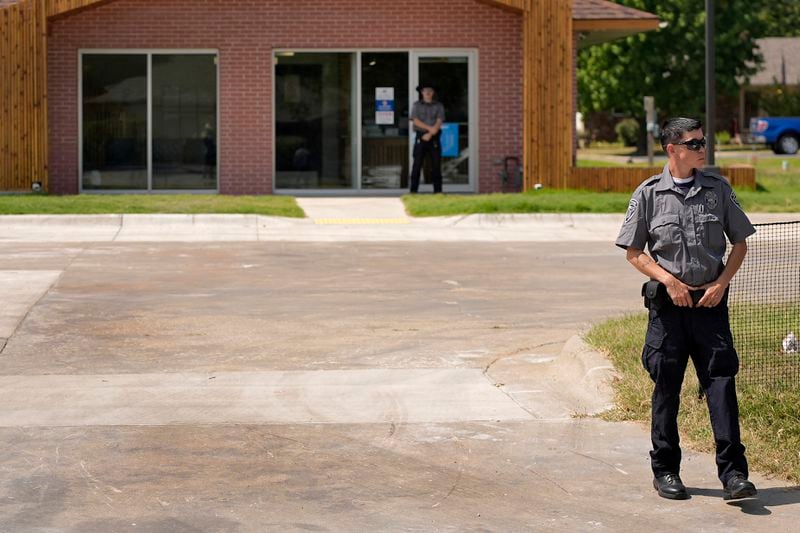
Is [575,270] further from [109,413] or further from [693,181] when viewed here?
[693,181]

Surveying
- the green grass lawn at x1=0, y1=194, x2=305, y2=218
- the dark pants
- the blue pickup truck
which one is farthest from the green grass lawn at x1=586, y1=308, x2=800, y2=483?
the blue pickup truck

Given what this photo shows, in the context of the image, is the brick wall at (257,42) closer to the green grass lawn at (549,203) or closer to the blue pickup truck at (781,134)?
the green grass lawn at (549,203)

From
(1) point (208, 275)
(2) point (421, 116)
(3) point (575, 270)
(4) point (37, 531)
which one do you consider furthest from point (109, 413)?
(2) point (421, 116)

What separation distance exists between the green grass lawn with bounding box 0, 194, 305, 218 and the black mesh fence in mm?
10023

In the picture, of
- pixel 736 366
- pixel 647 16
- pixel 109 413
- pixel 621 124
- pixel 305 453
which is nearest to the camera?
pixel 736 366

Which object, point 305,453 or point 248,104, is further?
point 248,104

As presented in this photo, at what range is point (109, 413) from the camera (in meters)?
9.19

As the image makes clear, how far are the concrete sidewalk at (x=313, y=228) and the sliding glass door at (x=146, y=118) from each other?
5.20 meters

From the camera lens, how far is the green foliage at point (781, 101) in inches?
2918

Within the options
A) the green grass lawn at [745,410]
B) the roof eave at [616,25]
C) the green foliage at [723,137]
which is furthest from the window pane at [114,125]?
the green foliage at [723,137]

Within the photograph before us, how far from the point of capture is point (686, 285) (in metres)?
7.06

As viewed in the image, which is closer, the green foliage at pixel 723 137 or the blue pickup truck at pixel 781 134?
the blue pickup truck at pixel 781 134

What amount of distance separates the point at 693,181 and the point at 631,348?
319 centimetres

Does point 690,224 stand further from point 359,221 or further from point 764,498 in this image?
point 359,221
